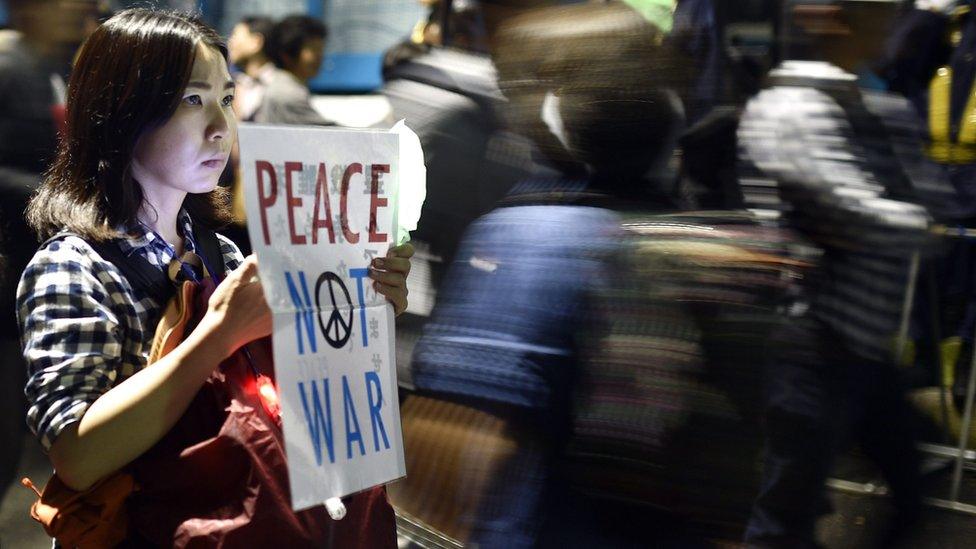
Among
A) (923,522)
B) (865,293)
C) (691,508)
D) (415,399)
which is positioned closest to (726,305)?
(691,508)

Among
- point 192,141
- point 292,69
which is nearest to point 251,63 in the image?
point 292,69

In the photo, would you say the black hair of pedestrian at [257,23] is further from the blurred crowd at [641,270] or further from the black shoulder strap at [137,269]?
the black shoulder strap at [137,269]

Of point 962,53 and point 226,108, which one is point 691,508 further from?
point 962,53

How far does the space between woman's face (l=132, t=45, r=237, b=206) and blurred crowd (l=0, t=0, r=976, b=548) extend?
60 cm

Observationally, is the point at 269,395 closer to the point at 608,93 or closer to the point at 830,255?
the point at 608,93

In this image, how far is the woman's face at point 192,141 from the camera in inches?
71.1

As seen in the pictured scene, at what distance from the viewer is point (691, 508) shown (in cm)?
211

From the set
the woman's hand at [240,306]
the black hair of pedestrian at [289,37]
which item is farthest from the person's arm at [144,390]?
the black hair of pedestrian at [289,37]

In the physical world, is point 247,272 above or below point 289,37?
above

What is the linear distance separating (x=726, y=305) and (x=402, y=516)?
1.51 meters

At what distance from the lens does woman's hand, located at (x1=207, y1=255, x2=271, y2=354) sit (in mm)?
1652

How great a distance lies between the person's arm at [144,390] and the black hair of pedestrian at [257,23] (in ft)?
17.3

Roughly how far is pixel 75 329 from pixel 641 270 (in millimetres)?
1043

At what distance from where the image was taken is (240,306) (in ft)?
5.44
